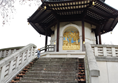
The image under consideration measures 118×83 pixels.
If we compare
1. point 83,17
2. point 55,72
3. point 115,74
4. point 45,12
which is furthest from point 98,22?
point 55,72

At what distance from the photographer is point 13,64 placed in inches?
213

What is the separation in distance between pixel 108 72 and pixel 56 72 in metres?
2.42

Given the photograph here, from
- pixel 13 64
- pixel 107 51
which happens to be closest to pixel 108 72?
pixel 107 51

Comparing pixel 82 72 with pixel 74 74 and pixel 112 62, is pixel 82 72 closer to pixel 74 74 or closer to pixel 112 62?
pixel 74 74

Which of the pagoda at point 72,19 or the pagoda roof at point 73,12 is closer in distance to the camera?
the pagoda roof at point 73,12

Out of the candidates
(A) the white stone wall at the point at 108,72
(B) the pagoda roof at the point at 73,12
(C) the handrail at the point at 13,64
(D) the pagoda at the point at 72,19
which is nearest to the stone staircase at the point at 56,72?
(C) the handrail at the point at 13,64

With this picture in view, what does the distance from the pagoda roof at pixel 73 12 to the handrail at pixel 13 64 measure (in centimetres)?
555

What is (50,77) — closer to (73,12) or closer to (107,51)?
(107,51)

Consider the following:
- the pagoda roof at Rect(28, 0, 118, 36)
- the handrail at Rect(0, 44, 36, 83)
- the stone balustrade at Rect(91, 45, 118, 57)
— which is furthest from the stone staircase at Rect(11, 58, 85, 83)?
the pagoda roof at Rect(28, 0, 118, 36)

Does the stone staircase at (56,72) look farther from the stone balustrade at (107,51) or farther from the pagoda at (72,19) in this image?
the pagoda at (72,19)

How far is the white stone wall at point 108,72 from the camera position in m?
5.00

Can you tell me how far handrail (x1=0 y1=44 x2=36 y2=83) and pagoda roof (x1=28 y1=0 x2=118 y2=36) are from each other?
5551mm

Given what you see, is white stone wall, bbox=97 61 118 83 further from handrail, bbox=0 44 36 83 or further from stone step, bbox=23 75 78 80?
handrail, bbox=0 44 36 83

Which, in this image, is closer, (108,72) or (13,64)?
(108,72)
